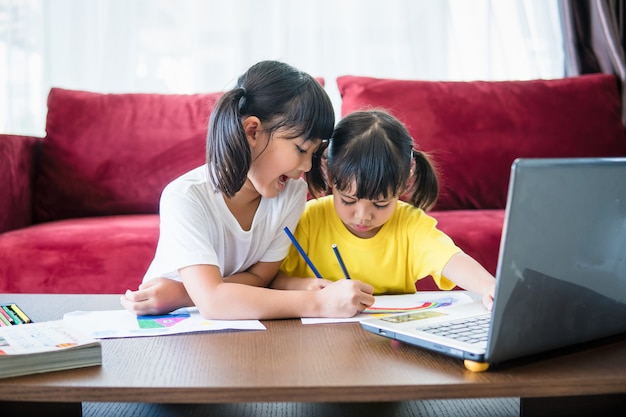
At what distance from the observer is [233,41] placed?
9.26 ft

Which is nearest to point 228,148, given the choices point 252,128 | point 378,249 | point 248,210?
point 252,128

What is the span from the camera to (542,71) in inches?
114

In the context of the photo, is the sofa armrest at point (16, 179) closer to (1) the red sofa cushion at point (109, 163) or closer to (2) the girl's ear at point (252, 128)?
(1) the red sofa cushion at point (109, 163)

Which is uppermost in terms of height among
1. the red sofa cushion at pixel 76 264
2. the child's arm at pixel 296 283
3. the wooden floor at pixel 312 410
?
the child's arm at pixel 296 283

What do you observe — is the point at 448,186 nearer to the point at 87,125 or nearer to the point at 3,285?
the point at 87,125

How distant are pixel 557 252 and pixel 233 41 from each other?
2.25 m

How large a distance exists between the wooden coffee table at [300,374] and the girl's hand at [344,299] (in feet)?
0.35

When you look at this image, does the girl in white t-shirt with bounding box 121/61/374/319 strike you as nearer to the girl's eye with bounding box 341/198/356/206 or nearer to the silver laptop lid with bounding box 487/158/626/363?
the girl's eye with bounding box 341/198/356/206

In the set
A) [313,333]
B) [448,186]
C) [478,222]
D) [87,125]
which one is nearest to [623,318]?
[313,333]

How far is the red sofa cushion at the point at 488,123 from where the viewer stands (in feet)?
7.57

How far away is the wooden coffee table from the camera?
0.71 metres

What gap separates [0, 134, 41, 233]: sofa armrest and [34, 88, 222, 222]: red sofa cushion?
0.05m

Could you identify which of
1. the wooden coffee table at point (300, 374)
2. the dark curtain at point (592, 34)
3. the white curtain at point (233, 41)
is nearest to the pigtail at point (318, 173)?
the wooden coffee table at point (300, 374)

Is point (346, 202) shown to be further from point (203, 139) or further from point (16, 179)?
point (16, 179)
